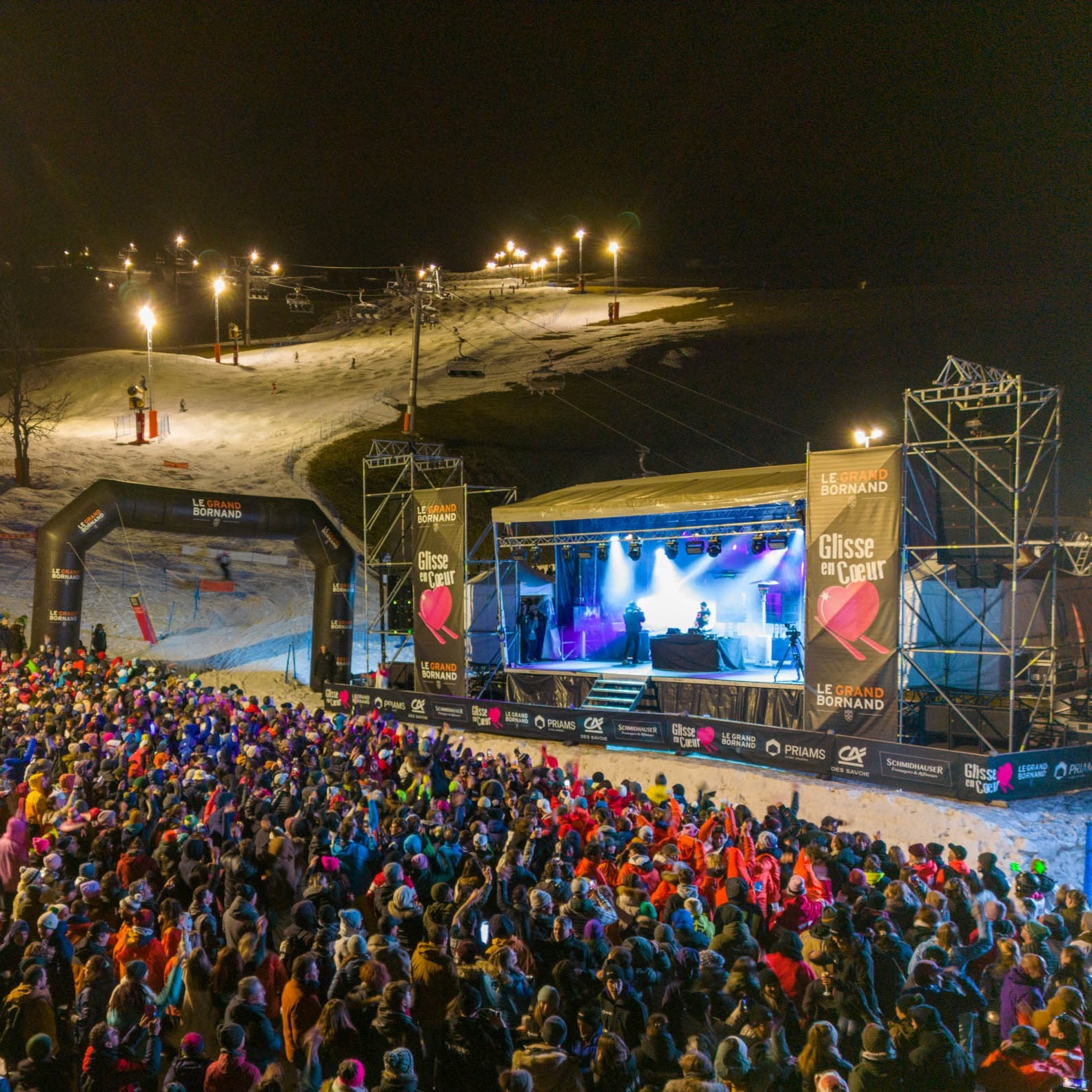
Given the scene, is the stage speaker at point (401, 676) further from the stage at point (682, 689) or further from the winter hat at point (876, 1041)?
the winter hat at point (876, 1041)

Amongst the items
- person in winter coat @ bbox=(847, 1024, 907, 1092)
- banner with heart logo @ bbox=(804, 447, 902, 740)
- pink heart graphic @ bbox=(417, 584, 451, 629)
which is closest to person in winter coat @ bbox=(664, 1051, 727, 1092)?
person in winter coat @ bbox=(847, 1024, 907, 1092)

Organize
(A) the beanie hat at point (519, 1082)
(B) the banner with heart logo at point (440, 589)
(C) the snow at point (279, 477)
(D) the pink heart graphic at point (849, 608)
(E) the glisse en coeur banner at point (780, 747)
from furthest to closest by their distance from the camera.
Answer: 1. (B) the banner with heart logo at point (440, 589)
2. (D) the pink heart graphic at point (849, 608)
3. (C) the snow at point (279, 477)
4. (E) the glisse en coeur banner at point (780, 747)
5. (A) the beanie hat at point (519, 1082)

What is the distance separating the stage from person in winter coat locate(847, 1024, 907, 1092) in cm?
1234

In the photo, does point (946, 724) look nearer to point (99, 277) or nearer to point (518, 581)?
point (518, 581)

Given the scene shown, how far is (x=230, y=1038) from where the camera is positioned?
4926mm

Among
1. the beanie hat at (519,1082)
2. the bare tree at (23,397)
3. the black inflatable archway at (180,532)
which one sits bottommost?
the beanie hat at (519,1082)

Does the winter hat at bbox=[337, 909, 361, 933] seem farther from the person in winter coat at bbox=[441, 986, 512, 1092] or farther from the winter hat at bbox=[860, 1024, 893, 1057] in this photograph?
the winter hat at bbox=[860, 1024, 893, 1057]

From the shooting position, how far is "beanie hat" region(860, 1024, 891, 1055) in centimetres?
480

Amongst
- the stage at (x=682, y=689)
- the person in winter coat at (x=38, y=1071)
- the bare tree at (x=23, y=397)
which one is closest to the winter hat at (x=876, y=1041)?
the person in winter coat at (x=38, y=1071)

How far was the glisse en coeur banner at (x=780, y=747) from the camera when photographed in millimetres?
13281

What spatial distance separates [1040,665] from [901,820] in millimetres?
8291

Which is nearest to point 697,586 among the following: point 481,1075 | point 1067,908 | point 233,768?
point 233,768

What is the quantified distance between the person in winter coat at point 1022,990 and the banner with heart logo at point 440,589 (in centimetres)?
1653

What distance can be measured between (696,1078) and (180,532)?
22.1 m
